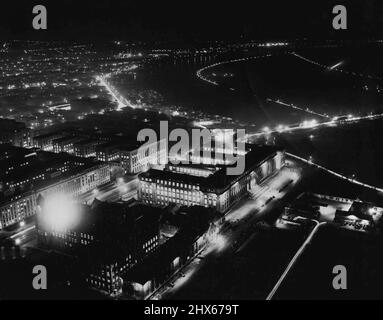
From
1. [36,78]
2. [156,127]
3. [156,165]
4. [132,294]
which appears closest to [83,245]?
[132,294]

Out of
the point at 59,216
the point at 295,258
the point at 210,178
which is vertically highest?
the point at 210,178

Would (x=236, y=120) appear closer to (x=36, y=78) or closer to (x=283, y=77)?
(x=283, y=77)

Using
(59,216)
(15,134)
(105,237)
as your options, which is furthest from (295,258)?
(15,134)

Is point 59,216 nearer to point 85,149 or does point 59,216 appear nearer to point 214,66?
point 85,149

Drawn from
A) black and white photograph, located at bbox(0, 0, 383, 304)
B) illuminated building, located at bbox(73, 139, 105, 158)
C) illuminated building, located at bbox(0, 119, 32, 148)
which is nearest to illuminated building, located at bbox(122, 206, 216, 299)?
black and white photograph, located at bbox(0, 0, 383, 304)

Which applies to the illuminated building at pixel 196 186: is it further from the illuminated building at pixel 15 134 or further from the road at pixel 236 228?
the illuminated building at pixel 15 134

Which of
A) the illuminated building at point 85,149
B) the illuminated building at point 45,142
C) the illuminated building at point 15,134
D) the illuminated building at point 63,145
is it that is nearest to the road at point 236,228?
the illuminated building at point 85,149

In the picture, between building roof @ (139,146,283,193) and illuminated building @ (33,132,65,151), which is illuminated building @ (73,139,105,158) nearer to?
illuminated building @ (33,132,65,151)

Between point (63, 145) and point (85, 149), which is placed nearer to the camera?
point (85, 149)
